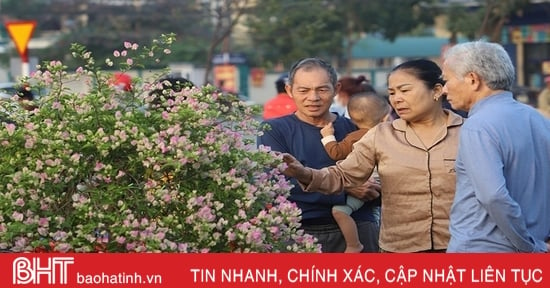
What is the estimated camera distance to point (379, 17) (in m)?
45.5

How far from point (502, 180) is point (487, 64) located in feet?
1.54

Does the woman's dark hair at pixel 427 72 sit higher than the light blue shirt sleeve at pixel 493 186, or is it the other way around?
the woman's dark hair at pixel 427 72

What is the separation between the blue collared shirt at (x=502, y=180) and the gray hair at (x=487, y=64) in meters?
0.06

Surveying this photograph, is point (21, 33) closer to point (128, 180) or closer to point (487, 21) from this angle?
point (128, 180)

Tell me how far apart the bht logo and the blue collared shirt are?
58.2 inches

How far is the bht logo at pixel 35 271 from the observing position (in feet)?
12.8

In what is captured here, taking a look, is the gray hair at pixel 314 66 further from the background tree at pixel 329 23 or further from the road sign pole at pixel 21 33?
the background tree at pixel 329 23

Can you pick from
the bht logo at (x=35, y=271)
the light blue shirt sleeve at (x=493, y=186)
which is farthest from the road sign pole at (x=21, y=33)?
the bht logo at (x=35, y=271)

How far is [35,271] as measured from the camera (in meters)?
3.91

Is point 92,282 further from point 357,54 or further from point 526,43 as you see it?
point 357,54

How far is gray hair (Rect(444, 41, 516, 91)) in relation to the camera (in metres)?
4.59

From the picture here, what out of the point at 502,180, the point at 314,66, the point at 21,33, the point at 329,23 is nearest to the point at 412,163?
the point at 502,180

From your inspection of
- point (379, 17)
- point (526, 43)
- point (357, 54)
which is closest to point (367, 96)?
point (379, 17)

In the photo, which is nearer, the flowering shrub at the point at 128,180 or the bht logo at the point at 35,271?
the bht logo at the point at 35,271
